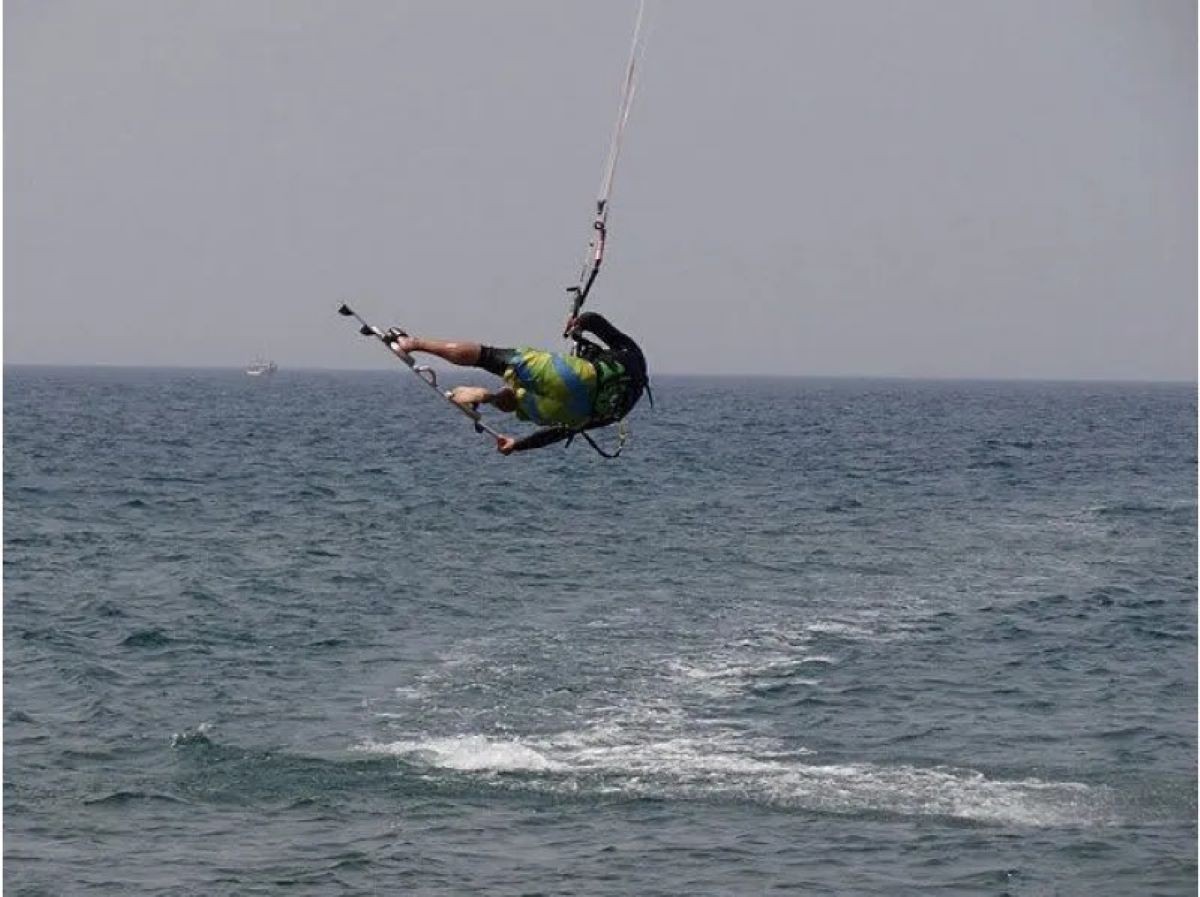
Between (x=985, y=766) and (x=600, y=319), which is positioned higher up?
(x=600, y=319)

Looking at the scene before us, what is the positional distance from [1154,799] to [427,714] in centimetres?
1376

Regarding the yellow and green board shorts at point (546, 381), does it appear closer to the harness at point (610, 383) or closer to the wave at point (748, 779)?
the harness at point (610, 383)

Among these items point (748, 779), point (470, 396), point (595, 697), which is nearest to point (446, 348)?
point (470, 396)

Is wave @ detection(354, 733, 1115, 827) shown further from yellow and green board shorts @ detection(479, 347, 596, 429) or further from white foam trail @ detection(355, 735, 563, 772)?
yellow and green board shorts @ detection(479, 347, 596, 429)

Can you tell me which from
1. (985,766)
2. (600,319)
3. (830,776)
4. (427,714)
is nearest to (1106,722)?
(985,766)

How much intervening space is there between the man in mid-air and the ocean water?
48.1 feet

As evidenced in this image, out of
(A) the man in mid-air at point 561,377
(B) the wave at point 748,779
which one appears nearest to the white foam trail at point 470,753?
(B) the wave at point 748,779

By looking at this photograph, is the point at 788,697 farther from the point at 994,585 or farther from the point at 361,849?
the point at 994,585

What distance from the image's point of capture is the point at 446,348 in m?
14.4

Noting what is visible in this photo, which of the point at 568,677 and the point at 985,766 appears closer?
the point at 985,766

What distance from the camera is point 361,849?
29.5 m

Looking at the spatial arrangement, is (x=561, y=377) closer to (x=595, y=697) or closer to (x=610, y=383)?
(x=610, y=383)

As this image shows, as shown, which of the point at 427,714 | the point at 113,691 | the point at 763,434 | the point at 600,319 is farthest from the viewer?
the point at 763,434

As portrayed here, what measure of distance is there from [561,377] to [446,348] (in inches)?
36.9
